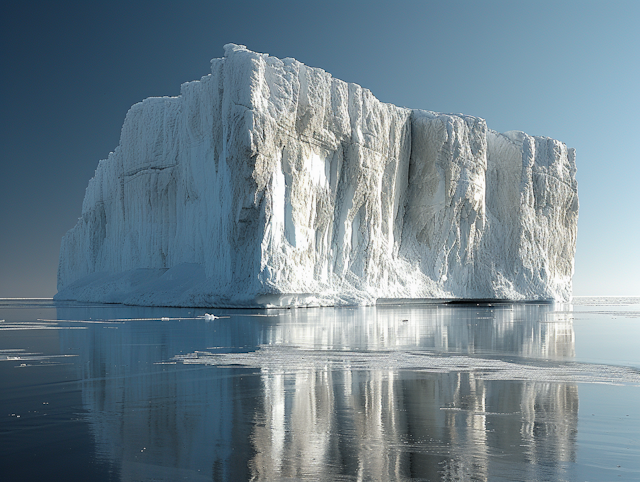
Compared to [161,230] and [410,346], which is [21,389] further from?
[161,230]

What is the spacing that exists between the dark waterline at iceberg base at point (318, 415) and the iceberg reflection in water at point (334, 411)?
2cm

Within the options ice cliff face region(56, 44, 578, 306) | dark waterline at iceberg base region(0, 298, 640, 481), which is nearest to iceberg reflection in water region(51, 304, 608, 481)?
dark waterline at iceberg base region(0, 298, 640, 481)

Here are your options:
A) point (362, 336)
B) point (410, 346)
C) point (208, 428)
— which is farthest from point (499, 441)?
point (362, 336)

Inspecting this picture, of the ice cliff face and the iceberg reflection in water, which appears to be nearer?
the iceberg reflection in water

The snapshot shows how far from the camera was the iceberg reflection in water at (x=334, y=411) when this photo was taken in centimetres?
351

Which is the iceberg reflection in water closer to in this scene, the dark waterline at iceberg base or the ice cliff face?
the dark waterline at iceberg base

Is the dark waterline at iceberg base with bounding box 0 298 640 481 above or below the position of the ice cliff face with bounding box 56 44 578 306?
below

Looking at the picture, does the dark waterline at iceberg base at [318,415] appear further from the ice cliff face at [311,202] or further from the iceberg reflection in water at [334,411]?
the ice cliff face at [311,202]

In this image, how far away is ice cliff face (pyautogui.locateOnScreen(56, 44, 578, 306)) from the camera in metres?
26.8

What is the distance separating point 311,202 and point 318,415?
25.2m

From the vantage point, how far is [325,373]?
6.91 metres

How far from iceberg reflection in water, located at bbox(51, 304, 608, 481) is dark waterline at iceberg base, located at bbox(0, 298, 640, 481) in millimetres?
18

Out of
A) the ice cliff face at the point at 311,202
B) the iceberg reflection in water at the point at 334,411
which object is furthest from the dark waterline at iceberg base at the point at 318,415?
the ice cliff face at the point at 311,202

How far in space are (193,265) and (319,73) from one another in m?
11.9
